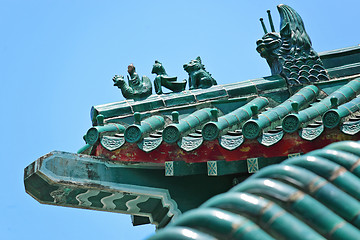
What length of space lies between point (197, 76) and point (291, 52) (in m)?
1.17

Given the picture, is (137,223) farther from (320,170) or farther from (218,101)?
(320,170)

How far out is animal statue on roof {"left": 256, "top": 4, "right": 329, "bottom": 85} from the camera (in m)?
8.17

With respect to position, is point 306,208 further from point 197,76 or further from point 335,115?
point 197,76

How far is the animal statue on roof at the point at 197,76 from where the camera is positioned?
8.30m

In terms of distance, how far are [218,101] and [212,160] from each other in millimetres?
1135

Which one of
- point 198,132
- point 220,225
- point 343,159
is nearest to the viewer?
point 220,225

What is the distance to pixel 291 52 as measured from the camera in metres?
8.34

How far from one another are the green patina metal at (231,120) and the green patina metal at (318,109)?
47 centimetres

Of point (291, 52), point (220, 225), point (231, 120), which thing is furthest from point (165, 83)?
point (220, 225)

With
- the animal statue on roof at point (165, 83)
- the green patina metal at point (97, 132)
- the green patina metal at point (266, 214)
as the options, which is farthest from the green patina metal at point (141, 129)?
the green patina metal at point (266, 214)

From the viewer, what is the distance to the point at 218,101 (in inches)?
311

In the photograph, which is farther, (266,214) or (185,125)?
(185,125)

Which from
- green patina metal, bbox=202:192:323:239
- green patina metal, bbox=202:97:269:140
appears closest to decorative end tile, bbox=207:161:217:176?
green patina metal, bbox=202:97:269:140

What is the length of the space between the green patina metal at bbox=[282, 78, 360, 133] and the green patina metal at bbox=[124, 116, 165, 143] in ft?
4.86
